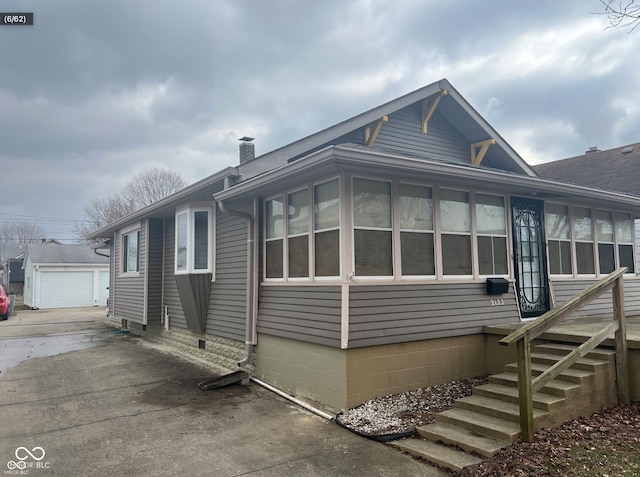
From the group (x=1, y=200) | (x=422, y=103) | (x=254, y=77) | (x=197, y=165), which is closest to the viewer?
(x=422, y=103)

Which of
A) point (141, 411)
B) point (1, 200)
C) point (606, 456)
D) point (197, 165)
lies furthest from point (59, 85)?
point (1, 200)

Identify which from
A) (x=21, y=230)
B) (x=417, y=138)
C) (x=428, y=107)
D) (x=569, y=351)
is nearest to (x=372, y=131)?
(x=417, y=138)

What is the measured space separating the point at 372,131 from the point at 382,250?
8.68 feet

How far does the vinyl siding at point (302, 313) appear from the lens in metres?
5.26

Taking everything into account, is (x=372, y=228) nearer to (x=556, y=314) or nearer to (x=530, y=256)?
(x=556, y=314)

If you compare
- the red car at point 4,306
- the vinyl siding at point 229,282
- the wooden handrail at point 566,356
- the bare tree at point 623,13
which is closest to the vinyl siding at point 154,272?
the vinyl siding at point 229,282

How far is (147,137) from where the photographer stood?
3012 cm

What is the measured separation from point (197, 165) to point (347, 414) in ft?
135

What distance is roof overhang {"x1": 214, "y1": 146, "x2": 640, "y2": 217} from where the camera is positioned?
4867mm

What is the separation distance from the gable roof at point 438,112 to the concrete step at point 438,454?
456 cm

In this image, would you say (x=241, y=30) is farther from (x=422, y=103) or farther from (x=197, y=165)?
(x=197, y=165)

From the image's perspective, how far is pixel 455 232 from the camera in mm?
6344

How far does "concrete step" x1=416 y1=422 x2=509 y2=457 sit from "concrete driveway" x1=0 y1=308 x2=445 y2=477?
0.44 metres

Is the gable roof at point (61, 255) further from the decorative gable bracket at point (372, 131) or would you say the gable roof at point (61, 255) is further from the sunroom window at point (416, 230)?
the sunroom window at point (416, 230)
